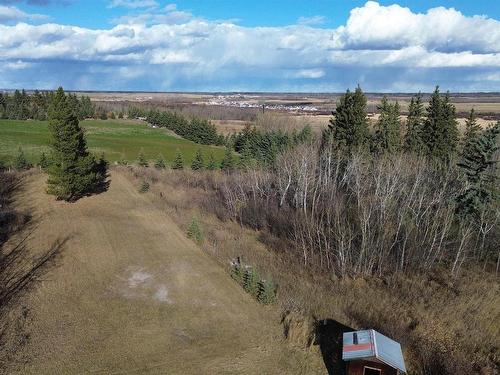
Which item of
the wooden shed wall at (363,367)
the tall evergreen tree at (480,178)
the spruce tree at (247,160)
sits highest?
the tall evergreen tree at (480,178)

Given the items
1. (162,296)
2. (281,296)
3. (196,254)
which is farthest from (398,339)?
(196,254)

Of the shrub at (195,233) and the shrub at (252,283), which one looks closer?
the shrub at (252,283)

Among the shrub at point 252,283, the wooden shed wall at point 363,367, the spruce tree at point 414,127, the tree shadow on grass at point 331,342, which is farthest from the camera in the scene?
the spruce tree at point 414,127

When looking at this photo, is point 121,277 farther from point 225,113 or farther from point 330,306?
point 225,113

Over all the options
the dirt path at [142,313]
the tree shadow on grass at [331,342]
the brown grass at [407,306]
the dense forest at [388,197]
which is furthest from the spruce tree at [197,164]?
the tree shadow on grass at [331,342]

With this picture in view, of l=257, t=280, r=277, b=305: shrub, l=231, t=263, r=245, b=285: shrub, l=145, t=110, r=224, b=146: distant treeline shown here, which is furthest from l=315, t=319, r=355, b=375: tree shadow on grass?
l=145, t=110, r=224, b=146: distant treeline

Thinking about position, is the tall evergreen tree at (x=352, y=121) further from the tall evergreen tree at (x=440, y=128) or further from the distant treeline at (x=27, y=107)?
the distant treeline at (x=27, y=107)

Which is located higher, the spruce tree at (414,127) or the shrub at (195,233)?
the spruce tree at (414,127)

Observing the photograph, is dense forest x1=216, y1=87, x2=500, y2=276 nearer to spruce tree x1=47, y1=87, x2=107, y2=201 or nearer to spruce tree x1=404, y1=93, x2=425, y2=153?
spruce tree x1=404, y1=93, x2=425, y2=153

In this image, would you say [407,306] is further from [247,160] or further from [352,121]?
[247,160]
